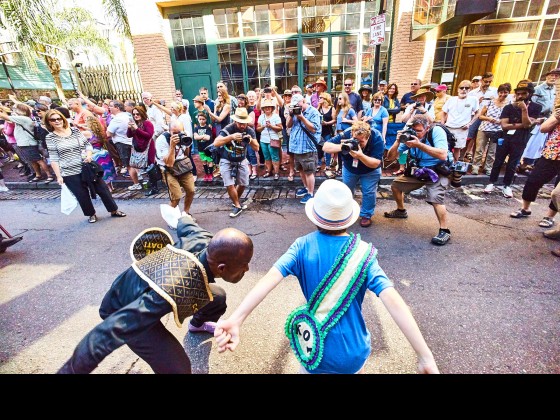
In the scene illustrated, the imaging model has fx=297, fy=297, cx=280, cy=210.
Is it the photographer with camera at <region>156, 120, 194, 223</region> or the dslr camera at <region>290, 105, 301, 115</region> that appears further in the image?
the dslr camera at <region>290, 105, 301, 115</region>

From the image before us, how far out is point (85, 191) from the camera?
5.23 m

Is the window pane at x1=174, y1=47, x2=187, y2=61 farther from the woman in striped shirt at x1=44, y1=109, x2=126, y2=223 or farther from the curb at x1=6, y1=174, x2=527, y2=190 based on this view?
the woman in striped shirt at x1=44, y1=109, x2=126, y2=223

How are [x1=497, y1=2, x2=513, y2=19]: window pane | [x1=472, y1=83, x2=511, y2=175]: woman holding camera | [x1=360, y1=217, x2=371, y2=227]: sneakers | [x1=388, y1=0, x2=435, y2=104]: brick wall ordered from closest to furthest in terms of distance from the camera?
[x1=360, y1=217, x2=371, y2=227]: sneakers, [x1=472, y1=83, x2=511, y2=175]: woman holding camera, [x1=497, y1=2, x2=513, y2=19]: window pane, [x1=388, y1=0, x2=435, y2=104]: brick wall

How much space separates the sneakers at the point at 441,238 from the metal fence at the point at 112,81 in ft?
34.9

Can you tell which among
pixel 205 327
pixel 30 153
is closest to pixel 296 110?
pixel 205 327

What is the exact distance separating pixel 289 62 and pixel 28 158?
786 cm

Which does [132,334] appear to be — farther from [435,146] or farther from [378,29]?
[378,29]

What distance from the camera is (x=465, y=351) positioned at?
248cm

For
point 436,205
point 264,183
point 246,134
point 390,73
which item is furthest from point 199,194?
point 390,73

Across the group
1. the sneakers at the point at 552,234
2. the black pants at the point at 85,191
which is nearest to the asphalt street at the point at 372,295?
the sneakers at the point at 552,234

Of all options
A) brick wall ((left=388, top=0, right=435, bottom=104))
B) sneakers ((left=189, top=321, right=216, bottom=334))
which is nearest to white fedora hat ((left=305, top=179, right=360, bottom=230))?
sneakers ((left=189, top=321, right=216, bottom=334))

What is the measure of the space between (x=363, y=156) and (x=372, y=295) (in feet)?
6.26

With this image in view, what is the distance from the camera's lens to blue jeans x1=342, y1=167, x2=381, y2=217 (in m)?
4.53

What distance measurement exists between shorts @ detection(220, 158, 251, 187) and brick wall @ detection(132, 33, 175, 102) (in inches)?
256
